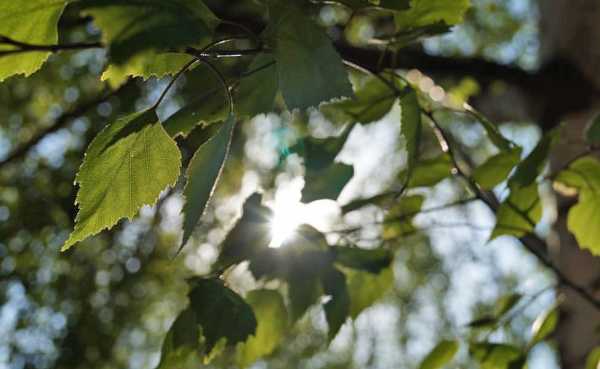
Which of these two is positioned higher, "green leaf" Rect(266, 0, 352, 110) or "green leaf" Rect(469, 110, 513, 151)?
"green leaf" Rect(266, 0, 352, 110)

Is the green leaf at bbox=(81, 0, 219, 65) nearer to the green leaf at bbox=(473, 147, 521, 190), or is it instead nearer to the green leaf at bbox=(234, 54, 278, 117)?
the green leaf at bbox=(234, 54, 278, 117)

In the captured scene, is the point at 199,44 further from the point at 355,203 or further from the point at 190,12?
the point at 355,203

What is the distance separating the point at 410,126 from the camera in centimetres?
44

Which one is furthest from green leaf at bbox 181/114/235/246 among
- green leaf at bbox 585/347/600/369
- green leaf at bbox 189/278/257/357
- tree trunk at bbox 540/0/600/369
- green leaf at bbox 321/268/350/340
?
tree trunk at bbox 540/0/600/369

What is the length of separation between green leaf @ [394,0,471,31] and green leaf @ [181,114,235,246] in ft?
0.68

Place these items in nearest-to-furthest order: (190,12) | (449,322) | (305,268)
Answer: (190,12), (305,268), (449,322)

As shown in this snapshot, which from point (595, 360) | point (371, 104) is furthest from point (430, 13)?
point (595, 360)

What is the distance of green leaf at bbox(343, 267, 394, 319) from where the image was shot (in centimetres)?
64

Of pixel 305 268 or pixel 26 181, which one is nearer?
pixel 305 268

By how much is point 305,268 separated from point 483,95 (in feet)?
4.99

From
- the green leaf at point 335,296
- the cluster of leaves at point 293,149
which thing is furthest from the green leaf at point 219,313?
the green leaf at point 335,296

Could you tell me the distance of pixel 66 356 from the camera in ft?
6.29

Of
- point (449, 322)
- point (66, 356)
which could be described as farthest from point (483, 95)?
point (449, 322)

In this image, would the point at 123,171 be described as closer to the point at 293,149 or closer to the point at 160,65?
the point at 160,65
